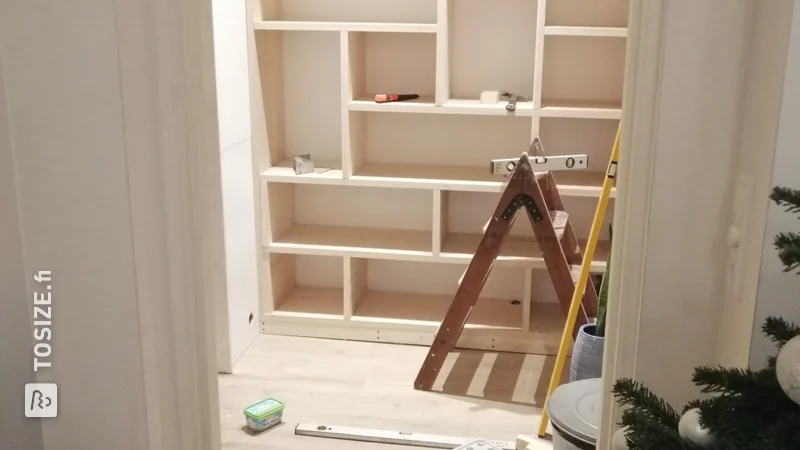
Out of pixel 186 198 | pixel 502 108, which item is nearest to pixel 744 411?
pixel 186 198

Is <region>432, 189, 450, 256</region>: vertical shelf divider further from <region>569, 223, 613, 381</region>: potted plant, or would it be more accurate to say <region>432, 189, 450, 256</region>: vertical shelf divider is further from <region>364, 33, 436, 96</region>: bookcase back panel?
<region>569, 223, 613, 381</region>: potted plant

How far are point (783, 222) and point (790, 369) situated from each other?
0.32 m

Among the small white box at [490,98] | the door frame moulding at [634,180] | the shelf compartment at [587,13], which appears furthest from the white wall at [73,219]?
the shelf compartment at [587,13]

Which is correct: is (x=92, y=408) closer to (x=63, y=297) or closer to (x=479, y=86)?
(x=63, y=297)

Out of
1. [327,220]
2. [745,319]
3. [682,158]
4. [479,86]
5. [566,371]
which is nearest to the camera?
[745,319]

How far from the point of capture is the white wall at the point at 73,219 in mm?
1401

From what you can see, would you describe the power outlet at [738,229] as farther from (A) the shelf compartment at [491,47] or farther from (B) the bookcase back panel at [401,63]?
(B) the bookcase back panel at [401,63]

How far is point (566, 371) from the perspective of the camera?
3.12 metres

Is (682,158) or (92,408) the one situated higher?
(682,158)

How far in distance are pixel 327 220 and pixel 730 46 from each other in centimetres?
259

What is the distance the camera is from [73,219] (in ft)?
4.87

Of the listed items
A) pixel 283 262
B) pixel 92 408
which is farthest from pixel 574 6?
pixel 92 408

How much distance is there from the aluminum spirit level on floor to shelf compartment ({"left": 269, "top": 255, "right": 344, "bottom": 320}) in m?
0.80

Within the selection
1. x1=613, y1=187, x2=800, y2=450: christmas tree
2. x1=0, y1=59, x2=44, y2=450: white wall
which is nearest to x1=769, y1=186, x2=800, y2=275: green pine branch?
x1=613, y1=187, x2=800, y2=450: christmas tree
